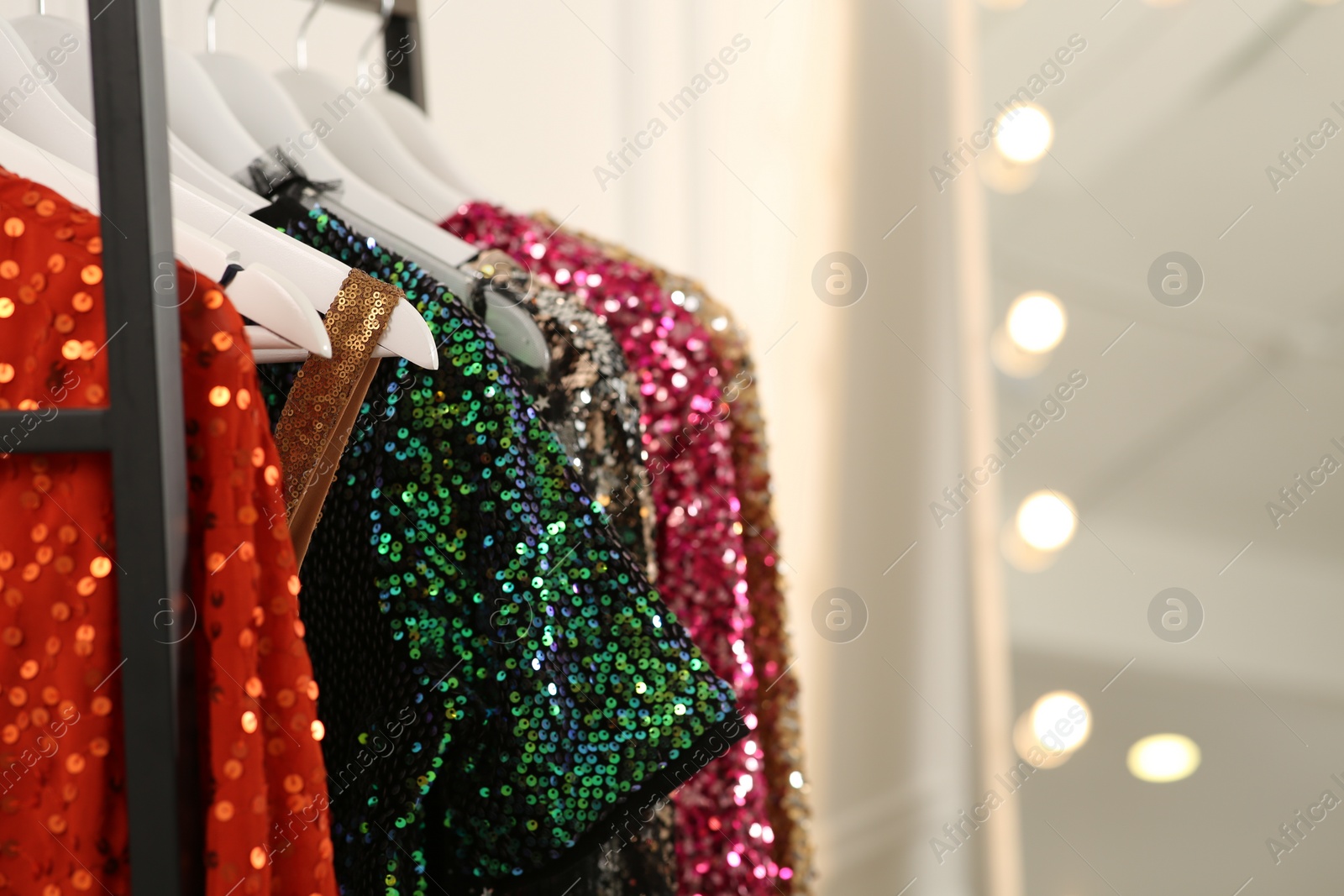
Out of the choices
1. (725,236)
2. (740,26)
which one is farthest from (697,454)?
(740,26)

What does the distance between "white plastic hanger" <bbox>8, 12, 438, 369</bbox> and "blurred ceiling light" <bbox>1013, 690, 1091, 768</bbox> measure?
1101 millimetres

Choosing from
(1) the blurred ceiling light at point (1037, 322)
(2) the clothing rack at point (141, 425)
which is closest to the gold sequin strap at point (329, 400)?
(2) the clothing rack at point (141, 425)

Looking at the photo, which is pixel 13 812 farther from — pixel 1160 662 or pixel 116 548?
pixel 1160 662

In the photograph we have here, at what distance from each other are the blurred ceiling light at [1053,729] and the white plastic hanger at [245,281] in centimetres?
116

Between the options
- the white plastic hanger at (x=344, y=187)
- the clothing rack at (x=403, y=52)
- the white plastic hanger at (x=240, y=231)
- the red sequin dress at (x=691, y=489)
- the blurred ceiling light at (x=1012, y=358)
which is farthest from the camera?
the blurred ceiling light at (x=1012, y=358)

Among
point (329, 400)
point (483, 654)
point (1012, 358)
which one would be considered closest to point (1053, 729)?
point (1012, 358)

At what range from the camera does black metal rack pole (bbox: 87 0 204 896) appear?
1.34ft

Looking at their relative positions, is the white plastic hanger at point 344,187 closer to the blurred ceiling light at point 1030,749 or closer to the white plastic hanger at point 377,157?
the white plastic hanger at point 377,157

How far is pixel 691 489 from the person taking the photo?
833 mm

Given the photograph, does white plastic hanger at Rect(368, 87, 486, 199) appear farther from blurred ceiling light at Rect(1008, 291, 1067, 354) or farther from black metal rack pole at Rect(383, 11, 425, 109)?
blurred ceiling light at Rect(1008, 291, 1067, 354)

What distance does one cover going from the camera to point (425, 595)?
58cm

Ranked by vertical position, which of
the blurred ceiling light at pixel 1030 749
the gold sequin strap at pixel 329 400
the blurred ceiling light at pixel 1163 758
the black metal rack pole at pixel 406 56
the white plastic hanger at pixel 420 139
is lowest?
the blurred ceiling light at pixel 1163 758

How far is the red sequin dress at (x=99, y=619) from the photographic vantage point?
1.40ft

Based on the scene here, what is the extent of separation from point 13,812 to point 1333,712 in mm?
1268
